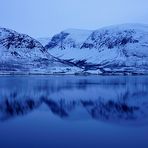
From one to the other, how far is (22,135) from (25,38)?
185 m

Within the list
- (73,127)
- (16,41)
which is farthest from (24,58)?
(73,127)

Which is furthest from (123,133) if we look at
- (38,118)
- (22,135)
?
(38,118)

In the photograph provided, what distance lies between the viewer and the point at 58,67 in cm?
16888

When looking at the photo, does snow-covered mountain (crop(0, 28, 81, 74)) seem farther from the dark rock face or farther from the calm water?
the calm water

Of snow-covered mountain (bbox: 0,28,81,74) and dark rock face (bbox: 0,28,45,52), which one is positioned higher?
dark rock face (bbox: 0,28,45,52)

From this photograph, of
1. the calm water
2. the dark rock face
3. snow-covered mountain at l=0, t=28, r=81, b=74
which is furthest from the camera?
the dark rock face

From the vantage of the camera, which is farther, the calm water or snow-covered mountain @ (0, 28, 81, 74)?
snow-covered mountain @ (0, 28, 81, 74)

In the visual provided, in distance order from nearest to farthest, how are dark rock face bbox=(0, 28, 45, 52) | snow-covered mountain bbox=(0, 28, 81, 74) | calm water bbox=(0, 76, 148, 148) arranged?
calm water bbox=(0, 76, 148, 148)
snow-covered mountain bbox=(0, 28, 81, 74)
dark rock face bbox=(0, 28, 45, 52)

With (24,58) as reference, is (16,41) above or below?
above

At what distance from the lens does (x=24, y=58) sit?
172m

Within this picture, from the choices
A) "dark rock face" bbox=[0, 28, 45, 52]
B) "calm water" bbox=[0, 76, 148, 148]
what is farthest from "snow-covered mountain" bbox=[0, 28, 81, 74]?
"calm water" bbox=[0, 76, 148, 148]

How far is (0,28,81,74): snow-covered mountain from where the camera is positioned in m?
159

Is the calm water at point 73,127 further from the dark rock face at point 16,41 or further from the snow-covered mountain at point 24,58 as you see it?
the dark rock face at point 16,41

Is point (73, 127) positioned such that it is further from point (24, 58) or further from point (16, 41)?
point (16, 41)
